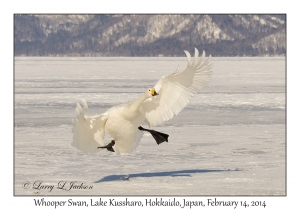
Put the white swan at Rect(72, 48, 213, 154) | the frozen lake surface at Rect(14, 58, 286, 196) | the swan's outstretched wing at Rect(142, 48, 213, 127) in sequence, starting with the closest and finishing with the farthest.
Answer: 1. the frozen lake surface at Rect(14, 58, 286, 196)
2. the white swan at Rect(72, 48, 213, 154)
3. the swan's outstretched wing at Rect(142, 48, 213, 127)

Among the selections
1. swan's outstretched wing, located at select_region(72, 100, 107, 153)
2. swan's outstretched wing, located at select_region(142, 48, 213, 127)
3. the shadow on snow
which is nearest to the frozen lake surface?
the shadow on snow

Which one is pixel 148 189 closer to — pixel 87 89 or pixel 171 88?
pixel 171 88

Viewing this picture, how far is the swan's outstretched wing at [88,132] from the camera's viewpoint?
877cm

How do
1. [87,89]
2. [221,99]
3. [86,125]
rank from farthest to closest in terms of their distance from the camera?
1. [87,89]
2. [221,99]
3. [86,125]

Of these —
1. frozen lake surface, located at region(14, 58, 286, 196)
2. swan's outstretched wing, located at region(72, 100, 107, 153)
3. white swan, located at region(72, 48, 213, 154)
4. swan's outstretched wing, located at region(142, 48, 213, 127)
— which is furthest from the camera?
swan's outstretched wing, located at region(142, 48, 213, 127)

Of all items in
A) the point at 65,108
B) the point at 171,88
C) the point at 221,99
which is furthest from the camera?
the point at 221,99

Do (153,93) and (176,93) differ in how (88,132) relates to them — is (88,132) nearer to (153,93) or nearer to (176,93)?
(153,93)

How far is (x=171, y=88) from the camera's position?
9453 millimetres

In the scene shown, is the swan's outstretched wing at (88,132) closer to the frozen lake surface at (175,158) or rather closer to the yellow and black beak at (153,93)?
the frozen lake surface at (175,158)

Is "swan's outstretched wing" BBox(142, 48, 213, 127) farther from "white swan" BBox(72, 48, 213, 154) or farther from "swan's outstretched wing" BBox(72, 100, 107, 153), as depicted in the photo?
"swan's outstretched wing" BBox(72, 100, 107, 153)

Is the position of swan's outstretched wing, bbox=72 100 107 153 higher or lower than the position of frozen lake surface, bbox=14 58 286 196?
higher

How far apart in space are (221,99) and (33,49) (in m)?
114

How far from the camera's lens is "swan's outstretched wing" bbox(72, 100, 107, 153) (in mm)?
8769

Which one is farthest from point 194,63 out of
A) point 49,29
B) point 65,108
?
point 49,29
